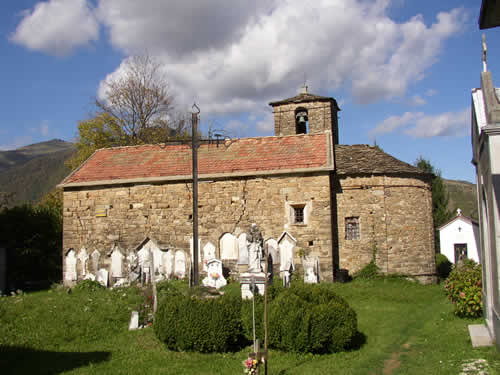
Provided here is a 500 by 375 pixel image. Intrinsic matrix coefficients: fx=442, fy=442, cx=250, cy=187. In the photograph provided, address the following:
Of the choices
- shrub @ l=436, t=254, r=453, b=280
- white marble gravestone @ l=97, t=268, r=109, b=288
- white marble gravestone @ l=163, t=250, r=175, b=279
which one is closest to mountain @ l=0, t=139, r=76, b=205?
white marble gravestone @ l=97, t=268, r=109, b=288

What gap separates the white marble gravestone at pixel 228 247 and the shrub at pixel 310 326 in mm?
7896

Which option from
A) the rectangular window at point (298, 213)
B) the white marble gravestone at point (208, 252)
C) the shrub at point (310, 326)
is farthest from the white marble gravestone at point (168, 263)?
the shrub at point (310, 326)

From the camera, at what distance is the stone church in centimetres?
1612

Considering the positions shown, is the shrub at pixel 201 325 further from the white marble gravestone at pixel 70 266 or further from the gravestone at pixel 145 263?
the white marble gravestone at pixel 70 266

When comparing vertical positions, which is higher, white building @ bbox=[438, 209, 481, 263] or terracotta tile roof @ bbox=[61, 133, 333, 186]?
terracotta tile roof @ bbox=[61, 133, 333, 186]

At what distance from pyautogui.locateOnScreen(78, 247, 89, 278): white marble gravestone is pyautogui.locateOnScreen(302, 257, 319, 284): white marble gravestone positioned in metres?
8.80

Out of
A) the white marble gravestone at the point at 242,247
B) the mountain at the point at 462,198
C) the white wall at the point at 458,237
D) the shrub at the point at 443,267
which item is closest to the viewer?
the white marble gravestone at the point at 242,247

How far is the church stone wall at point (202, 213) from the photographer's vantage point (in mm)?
15977

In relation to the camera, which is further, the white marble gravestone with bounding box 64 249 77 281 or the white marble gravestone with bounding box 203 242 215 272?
the white marble gravestone with bounding box 64 249 77 281

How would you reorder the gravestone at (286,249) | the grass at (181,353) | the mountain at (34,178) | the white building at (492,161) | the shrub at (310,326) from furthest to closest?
the mountain at (34,178) → the gravestone at (286,249) → the shrub at (310,326) → the grass at (181,353) → the white building at (492,161)

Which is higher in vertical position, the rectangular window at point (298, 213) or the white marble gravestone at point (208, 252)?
the rectangular window at point (298, 213)

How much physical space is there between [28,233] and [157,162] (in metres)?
7.57

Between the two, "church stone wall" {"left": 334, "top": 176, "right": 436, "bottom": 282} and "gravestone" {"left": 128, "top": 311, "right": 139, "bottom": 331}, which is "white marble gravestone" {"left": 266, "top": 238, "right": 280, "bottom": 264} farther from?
"gravestone" {"left": 128, "top": 311, "right": 139, "bottom": 331}

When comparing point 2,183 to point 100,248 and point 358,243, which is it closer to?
point 100,248
